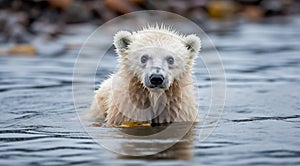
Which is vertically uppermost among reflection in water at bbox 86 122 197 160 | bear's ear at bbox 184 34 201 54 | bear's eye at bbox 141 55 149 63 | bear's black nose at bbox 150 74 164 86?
bear's ear at bbox 184 34 201 54

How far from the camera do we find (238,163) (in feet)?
23.0

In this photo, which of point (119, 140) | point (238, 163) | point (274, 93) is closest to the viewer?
point (238, 163)

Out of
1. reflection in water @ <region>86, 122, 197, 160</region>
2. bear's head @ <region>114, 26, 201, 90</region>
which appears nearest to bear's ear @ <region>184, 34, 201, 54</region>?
bear's head @ <region>114, 26, 201, 90</region>

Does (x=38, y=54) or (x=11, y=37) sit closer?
(x=38, y=54)

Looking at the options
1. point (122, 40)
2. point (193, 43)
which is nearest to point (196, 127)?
point (193, 43)

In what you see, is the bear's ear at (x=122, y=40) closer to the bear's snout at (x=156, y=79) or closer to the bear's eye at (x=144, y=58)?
the bear's eye at (x=144, y=58)

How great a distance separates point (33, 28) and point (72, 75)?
22.4ft

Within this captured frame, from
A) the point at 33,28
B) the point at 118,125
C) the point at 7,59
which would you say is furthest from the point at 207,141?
the point at 33,28

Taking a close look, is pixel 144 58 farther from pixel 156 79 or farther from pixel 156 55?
pixel 156 79

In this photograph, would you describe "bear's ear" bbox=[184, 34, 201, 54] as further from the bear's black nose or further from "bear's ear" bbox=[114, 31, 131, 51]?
the bear's black nose

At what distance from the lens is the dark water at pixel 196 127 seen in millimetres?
7340

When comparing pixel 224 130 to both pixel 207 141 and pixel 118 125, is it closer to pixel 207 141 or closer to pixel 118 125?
pixel 207 141

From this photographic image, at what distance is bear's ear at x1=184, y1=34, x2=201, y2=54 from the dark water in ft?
3.02

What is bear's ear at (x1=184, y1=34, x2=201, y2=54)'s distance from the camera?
8820mm
